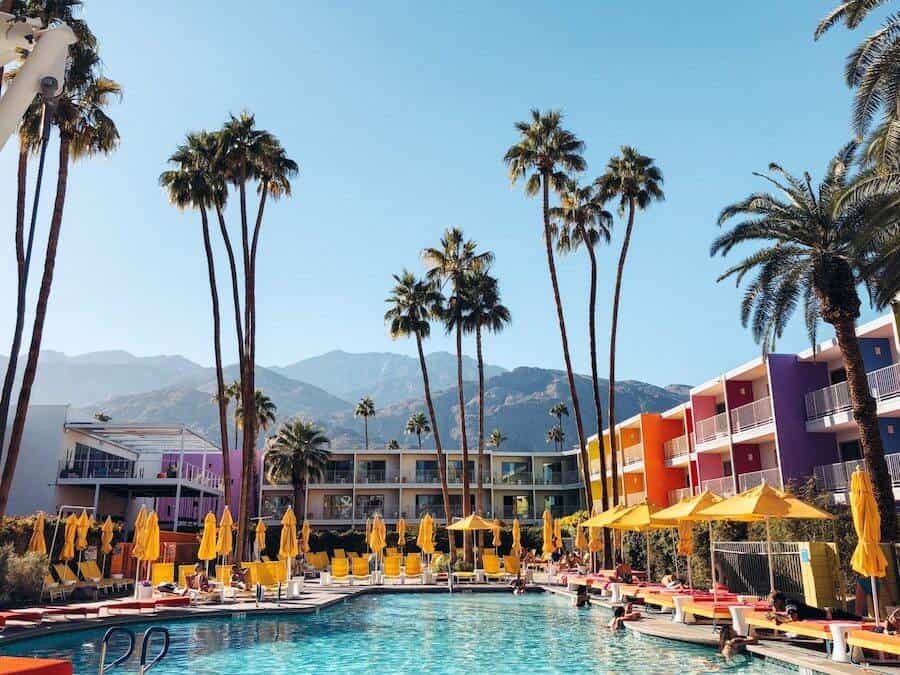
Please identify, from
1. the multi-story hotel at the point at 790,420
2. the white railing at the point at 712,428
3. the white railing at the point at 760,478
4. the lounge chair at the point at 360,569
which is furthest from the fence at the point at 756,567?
the lounge chair at the point at 360,569

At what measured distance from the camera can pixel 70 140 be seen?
66.6 feet

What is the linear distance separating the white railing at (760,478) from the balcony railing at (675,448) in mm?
6566

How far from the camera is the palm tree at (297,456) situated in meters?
48.1

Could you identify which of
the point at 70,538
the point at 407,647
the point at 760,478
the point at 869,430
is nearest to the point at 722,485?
the point at 760,478

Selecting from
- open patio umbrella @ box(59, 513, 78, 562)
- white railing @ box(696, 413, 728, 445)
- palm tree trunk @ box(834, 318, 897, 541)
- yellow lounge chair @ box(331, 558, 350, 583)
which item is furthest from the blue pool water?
white railing @ box(696, 413, 728, 445)

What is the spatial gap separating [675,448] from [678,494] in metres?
2.35

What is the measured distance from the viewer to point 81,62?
1939cm

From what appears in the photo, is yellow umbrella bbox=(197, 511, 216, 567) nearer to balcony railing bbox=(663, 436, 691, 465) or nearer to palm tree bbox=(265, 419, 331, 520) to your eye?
balcony railing bbox=(663, 436, 691, 465)

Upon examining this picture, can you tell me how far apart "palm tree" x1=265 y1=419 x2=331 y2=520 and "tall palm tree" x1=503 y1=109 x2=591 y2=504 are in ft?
74.5

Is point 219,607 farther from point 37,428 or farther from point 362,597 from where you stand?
point 37,428

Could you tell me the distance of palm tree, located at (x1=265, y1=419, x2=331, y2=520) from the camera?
158 feet

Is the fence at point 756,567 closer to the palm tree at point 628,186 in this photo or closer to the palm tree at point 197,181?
the palm tree at point 628,186

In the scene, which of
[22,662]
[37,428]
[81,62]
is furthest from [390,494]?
[22,662]

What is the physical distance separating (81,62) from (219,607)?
14946mm
